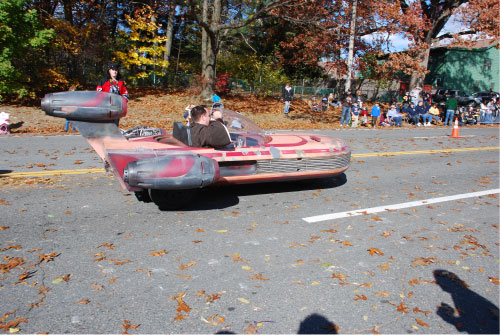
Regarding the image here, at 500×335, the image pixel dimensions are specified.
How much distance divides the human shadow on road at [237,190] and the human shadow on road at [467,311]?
3283 mm

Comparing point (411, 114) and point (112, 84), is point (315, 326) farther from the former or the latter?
point (411, 114)

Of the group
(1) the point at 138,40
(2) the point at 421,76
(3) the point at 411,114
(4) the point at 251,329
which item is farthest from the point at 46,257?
(2) the point at 421,76

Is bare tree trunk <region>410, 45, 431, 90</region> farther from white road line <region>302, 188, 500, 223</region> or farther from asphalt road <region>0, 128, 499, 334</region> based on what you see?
asphalt road <region>0, 128, 499, 334</region>

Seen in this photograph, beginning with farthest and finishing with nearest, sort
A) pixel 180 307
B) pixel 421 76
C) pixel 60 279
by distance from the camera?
1. pixel 421 76
2. pixel 60 279
3. pixel 180 307

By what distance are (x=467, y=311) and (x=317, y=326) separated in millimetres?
1435

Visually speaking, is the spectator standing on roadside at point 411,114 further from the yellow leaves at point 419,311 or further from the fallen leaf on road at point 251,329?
the fallen leaf on road at point 251,329

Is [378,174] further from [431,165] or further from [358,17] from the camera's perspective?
[358,17]

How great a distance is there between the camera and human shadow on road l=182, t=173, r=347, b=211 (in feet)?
19.9

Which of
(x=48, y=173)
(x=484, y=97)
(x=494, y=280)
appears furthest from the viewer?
(x=484, y=97)

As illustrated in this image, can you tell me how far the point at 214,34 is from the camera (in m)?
21.9

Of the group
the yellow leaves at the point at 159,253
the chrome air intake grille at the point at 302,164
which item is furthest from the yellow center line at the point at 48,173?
the yellow leaves at the point at 159,253

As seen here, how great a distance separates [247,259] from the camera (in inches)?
169

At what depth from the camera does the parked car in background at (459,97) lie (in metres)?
29.8

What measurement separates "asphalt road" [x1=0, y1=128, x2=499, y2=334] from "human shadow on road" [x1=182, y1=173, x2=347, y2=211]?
40mm
